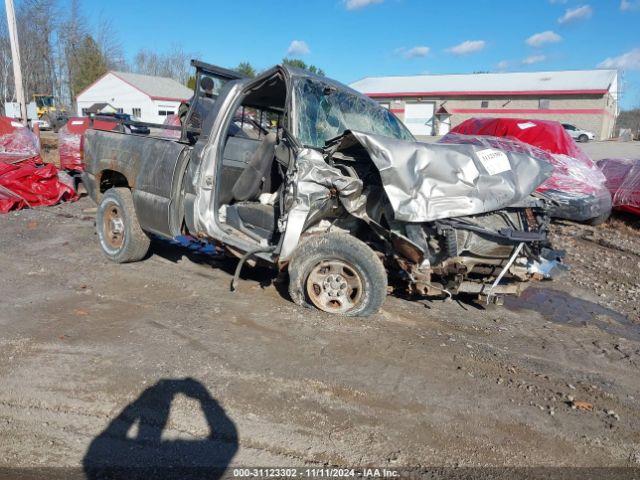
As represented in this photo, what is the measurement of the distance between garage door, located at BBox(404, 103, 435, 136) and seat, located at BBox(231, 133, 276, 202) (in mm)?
38369

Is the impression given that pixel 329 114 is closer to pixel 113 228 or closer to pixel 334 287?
pixel 334 287

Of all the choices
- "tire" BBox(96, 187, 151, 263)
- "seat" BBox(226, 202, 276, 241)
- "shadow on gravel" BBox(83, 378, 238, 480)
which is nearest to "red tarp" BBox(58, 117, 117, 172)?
"tire" BBox(96, 187, 151, 263)

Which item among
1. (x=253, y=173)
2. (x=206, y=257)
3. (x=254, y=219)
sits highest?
(x=253, y=173)

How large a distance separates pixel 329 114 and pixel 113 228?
3040 millimetres

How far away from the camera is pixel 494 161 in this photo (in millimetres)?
4320

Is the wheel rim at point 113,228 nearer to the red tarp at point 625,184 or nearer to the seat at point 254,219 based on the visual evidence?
the seat at point 254,219

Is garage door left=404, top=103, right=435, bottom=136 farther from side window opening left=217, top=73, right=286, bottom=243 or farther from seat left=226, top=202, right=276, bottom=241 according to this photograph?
seat left=226, top=202, right=276, bottom=241

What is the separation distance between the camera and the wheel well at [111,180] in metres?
6.08

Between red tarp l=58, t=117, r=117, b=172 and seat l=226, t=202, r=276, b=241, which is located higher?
red tarp l=58, t=117, r=117, b=172

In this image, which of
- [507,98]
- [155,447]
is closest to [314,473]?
[155,447]

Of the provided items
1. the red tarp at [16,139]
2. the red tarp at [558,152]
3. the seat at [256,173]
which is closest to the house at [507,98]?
the red tarp at [558,152]

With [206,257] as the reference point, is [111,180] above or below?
above

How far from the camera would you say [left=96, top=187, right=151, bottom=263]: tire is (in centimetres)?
559

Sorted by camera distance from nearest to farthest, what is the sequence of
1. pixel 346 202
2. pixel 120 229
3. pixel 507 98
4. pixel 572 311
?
pixel 346 202
pixel 572 311
pixel 120 229
pixel 507 98
